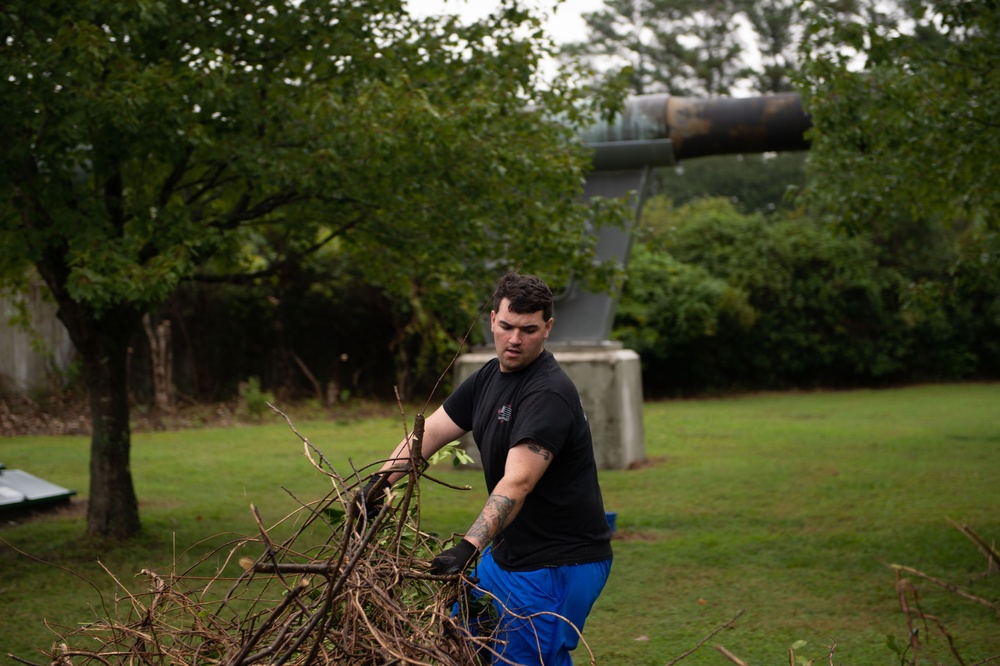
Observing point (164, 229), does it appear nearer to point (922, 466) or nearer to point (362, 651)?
point (362, 651)

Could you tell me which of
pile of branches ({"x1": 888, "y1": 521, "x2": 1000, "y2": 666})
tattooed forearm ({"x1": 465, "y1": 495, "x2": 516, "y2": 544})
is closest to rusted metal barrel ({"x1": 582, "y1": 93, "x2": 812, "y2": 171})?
pile of branches ({"x1": 888, "y1": 521, "x2": 1000, "y2": 666})

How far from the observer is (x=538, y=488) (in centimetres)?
373

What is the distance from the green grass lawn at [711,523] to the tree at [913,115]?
→ 2.73 m

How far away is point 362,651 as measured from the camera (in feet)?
10.1

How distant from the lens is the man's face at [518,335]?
373 cm

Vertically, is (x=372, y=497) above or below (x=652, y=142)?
below

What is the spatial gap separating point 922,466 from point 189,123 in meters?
9.27

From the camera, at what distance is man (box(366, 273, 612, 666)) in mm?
3594

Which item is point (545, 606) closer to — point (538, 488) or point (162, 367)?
point (538, 488)

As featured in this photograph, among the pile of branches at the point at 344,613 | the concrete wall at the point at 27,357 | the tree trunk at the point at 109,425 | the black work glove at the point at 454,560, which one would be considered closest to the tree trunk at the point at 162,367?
the concrete wall at the point at 27,357

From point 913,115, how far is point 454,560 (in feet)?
21.3

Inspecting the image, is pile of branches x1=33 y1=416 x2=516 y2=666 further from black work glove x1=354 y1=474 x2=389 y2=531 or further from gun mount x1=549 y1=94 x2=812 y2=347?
gun mount x1=549 y1=94 x2=812 y2=347

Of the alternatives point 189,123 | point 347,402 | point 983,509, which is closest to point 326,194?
point 189,123

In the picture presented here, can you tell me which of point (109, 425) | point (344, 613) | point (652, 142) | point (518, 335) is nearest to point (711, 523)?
point (652, 142)
